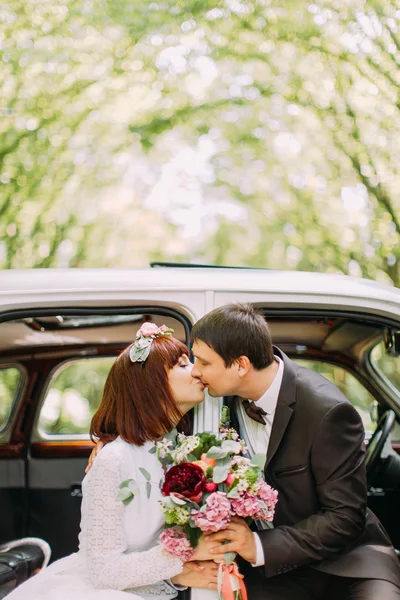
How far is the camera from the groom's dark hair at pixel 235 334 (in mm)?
2680

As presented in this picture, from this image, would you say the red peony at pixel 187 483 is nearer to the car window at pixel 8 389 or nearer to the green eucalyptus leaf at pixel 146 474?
the green eucalyptus leaf at pixel 146 474

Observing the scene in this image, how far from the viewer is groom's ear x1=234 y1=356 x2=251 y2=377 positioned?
274cm

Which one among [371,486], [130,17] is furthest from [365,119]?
[371,486]

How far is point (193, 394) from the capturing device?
2.74m

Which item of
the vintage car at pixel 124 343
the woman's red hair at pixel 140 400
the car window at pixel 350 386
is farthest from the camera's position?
the car window at pixel 350 386

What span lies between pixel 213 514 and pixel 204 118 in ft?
39.1

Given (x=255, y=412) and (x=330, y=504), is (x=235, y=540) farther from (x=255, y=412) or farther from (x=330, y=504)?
(x=255, y=412)

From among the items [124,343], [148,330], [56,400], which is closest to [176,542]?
[148,330]

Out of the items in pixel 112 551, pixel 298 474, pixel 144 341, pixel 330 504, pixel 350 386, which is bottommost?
pixel 112 551

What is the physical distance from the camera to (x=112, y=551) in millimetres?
2586

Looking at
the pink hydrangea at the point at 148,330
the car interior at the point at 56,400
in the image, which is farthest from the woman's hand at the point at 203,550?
the car interior at the point at 56,400

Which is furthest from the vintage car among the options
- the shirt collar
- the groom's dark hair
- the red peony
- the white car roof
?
the red peony

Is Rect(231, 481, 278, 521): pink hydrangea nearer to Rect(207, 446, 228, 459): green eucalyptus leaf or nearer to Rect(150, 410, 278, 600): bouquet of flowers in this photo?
Rect(150, 410, 278, 600): bouquet of flowers

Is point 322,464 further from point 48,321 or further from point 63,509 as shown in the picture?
point 63,509
